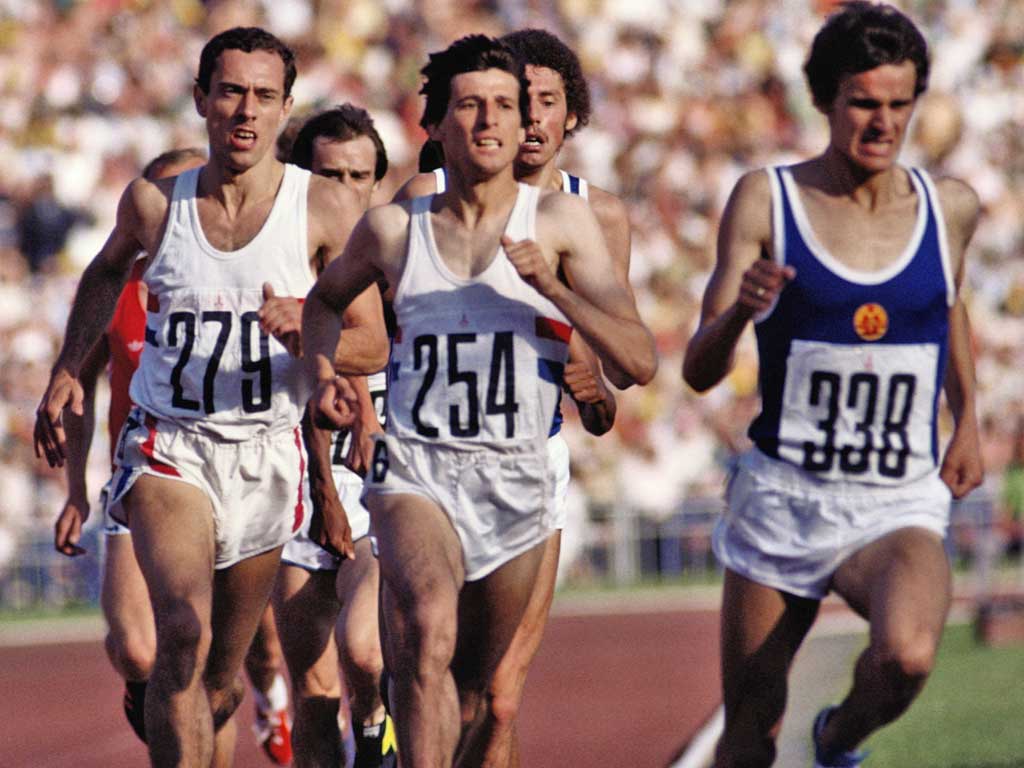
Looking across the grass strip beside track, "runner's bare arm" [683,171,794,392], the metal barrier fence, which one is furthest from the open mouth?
the metal barrier fence

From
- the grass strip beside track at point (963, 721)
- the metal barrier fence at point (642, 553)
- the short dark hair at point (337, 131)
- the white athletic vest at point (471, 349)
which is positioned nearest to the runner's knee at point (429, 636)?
the white athletic vest at point (471, 349)

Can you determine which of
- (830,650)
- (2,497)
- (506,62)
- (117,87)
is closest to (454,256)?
(506,62)

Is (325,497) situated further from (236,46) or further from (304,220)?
(236,46)

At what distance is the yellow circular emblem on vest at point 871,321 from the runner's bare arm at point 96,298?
8.26ft

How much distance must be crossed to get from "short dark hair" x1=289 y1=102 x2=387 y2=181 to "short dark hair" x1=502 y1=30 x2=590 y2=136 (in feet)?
2.73

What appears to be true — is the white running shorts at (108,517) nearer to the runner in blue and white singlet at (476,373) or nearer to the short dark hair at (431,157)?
the runner in blue and white singlet at (476,373)

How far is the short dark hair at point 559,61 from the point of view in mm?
8078

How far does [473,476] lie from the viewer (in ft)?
21.5

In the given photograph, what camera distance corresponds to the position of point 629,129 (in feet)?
75.7

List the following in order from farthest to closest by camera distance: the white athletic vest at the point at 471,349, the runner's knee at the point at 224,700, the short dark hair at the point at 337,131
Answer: the short dark hair at the point at 337,131 < the runner's knee at the point at 224,700 < the white athletic vest at the point at 471,349

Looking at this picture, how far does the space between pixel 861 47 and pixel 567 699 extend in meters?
7.38

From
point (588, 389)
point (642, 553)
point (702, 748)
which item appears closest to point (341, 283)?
point (588, 389)

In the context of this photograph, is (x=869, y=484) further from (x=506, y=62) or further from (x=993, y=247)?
(x=993, y=247)

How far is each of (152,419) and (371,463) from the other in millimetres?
1004
